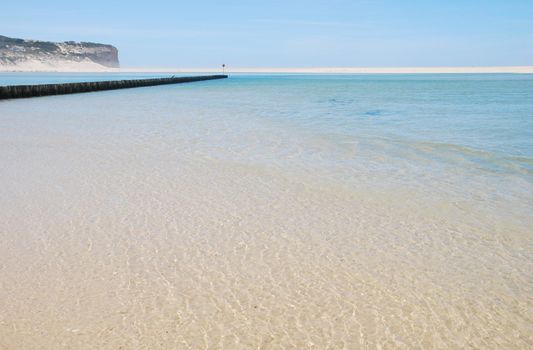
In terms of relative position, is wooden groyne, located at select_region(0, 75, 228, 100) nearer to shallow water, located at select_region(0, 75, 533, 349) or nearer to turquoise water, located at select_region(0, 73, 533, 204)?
turquoise water, located at select_region(0, 73, 533, 204)

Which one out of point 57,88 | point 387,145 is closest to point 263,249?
point 387,145

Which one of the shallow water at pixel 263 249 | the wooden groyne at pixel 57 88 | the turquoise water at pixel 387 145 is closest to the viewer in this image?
the shallow water at pixel 263 249

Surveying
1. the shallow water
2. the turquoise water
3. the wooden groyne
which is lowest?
the wooden groyne

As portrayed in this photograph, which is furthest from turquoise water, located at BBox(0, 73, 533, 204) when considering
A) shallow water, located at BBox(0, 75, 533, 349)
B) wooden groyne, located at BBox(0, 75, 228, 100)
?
wooden groyne, located at BBox(0, 75, 228, 100)

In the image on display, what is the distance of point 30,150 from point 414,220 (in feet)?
25.7

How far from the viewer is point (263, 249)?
16.4ft

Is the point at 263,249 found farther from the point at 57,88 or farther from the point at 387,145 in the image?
the point at 57,88

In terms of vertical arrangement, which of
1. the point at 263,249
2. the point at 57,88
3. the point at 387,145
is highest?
the point at 263,249

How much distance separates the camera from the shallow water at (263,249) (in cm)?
349

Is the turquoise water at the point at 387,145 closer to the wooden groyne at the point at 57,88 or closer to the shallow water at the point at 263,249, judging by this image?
the shallow water at the point at 263,249

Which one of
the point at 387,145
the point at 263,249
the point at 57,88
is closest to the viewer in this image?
the point at 263,249

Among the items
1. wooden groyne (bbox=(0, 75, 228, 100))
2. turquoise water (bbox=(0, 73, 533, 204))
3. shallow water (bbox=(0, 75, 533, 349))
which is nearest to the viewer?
shallow water (bbox=(0, 75, 533, 349))

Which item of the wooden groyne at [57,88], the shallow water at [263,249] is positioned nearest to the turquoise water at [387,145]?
the shallow water at [263,249]

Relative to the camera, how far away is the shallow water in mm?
3490
